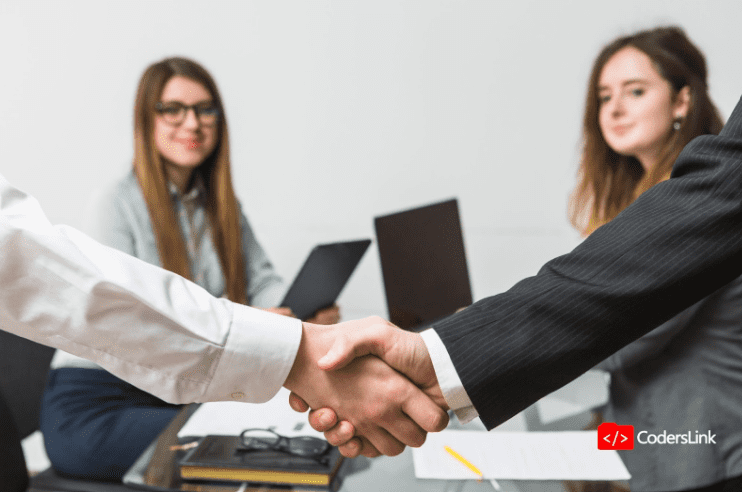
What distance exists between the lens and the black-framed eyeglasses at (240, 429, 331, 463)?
813mm

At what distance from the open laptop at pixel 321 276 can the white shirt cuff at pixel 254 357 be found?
1.72ft

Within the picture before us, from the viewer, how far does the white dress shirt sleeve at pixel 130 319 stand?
30.0 inches

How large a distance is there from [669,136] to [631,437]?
93 centimetres

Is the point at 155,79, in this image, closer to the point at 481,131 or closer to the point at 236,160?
the point at 236,160

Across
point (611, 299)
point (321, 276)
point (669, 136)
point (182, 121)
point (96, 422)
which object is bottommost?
point (96, 422)

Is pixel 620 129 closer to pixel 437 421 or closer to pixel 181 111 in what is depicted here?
pixel 437 421

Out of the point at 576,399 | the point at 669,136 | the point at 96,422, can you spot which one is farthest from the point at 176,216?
the point at 669,136

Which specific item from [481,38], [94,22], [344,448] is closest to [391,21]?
[481,38]

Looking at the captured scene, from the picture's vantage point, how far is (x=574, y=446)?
34.5 inches

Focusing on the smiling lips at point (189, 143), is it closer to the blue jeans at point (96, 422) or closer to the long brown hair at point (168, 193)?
the long brown hair at point (168, 193)

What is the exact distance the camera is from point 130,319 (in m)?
0.79

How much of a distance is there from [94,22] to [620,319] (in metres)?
2.61

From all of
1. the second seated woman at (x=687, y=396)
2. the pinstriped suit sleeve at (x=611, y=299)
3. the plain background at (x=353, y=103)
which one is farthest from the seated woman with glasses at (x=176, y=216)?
the second seated woman at (x=687, y=396)

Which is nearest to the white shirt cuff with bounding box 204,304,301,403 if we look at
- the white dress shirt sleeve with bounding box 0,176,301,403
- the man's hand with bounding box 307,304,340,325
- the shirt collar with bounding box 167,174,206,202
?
the white dress shirt sleeve with bounding box 0,176,301,403
